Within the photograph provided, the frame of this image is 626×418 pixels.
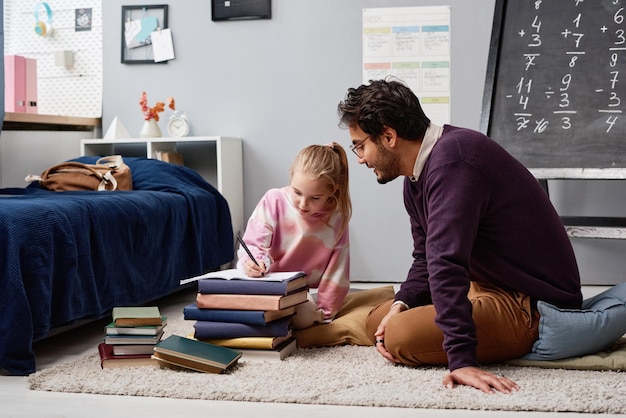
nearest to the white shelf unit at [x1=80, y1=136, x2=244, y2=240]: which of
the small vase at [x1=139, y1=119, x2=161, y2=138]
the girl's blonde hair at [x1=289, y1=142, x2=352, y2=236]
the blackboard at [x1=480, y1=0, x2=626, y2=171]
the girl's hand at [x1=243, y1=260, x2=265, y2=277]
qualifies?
the small vase at [x1=139, y1=119, x2=161, y2=138]

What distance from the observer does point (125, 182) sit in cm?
330

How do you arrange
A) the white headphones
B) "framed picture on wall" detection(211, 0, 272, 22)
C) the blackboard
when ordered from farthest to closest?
the white headphones → "framed picture on wall" detection(211, 0, 272, 22) → the blackboard

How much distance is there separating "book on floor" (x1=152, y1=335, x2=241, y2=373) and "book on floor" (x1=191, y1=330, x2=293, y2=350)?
0.07 meters

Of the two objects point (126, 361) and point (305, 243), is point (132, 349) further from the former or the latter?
point (305, 243)

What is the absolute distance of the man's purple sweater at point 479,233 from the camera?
1761mm

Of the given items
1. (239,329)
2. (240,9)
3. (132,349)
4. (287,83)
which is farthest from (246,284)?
(240,9)

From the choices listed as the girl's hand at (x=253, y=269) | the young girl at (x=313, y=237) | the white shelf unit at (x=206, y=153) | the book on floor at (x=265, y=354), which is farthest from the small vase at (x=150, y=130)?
the book on floor at (x=265, y=354)

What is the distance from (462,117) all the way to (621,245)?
2.91 ft

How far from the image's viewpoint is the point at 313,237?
2.41m

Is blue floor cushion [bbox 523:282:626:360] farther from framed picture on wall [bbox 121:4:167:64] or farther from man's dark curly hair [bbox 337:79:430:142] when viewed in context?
framed picture on wall [bbox 121:4:167:64]

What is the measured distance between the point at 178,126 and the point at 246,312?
1893 millimetres

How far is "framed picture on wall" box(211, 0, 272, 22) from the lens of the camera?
3742 millimetres

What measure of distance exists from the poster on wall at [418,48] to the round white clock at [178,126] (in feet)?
3.04

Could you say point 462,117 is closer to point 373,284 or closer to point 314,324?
point 373,284
